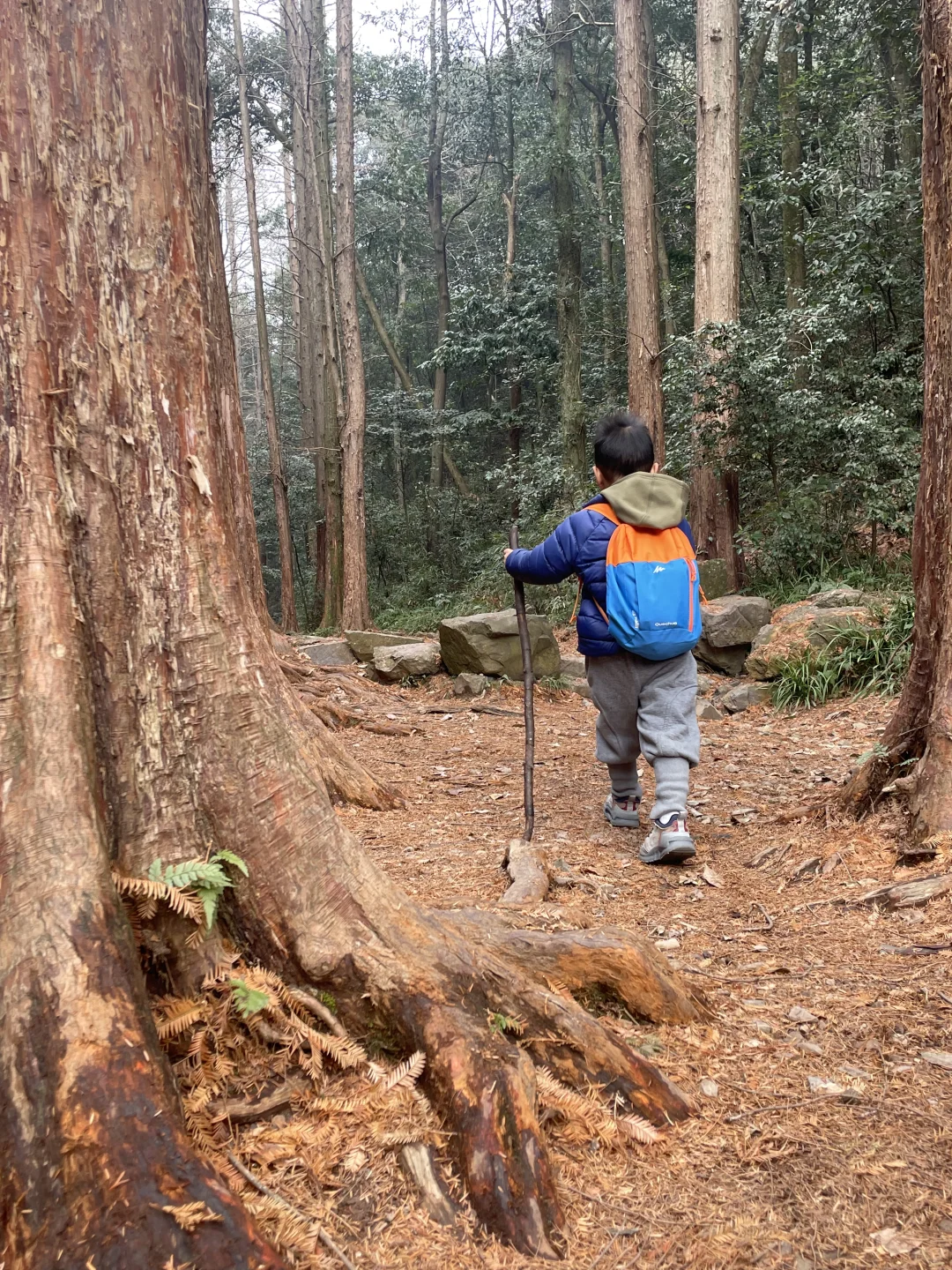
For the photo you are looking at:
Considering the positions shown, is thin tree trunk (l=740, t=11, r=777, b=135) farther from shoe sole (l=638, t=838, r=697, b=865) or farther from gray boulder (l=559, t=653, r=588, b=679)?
shoe sole (l=638, t=838, r=697, b=865)

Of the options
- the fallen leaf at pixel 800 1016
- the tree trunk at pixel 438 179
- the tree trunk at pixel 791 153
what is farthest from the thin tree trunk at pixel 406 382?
the fallen leaf at pixel 800 1016

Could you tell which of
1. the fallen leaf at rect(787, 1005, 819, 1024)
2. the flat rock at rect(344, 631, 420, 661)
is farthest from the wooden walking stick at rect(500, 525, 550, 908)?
the flat rock at rect(344, 631, 420, 661)

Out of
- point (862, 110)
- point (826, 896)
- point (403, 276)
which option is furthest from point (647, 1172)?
point (403, 276)

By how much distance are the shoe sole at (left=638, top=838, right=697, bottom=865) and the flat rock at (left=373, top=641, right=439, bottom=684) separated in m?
6.63

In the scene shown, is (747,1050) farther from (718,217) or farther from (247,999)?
(718,217)

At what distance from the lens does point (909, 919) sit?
11.2ft

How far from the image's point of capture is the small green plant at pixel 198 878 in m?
2.18

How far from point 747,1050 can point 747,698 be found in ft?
22.4

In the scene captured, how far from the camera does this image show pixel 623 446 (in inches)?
180

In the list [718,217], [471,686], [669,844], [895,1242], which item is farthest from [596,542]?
[718,217]

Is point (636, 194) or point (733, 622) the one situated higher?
point (636, 194)

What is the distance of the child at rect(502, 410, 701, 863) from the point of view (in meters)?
4.43

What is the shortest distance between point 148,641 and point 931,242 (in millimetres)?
3780

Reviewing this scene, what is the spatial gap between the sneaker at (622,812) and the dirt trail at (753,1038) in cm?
9
